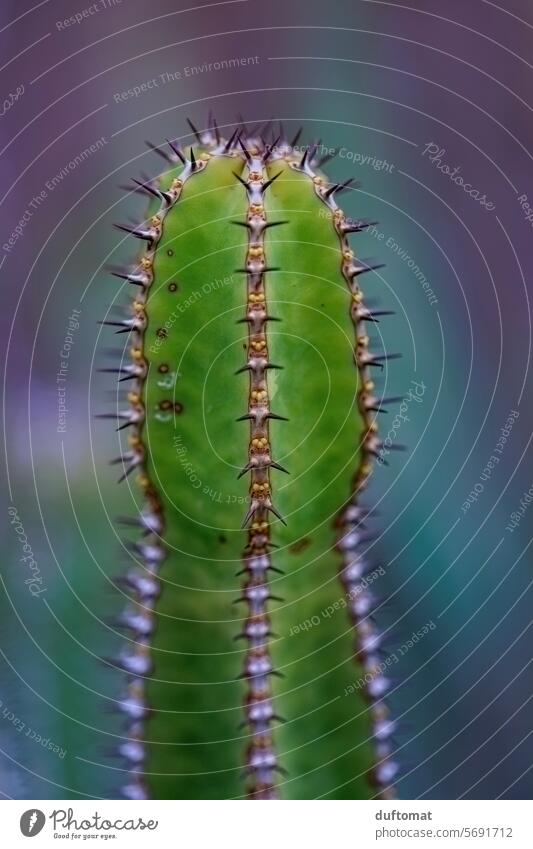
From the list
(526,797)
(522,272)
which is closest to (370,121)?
(522,272)

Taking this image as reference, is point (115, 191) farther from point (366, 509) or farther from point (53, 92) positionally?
point (366, 509)

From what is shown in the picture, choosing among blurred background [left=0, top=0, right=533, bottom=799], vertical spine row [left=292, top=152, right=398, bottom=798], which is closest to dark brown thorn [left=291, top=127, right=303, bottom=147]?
blurred background [left=0, top=0, right=533, bottom=799]

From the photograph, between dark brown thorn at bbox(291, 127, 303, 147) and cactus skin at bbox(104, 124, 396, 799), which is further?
dark brown thorn at bbox(291, 127, 303, 147)

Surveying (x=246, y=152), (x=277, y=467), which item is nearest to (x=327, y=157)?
(x=246, y=152)

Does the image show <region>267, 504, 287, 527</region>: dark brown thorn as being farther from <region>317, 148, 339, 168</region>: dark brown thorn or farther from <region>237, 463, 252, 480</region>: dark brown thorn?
<region>317, 148, 339, 168</region>: dark brown thorn

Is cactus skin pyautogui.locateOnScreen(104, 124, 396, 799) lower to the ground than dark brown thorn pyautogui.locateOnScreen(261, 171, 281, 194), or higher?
lower

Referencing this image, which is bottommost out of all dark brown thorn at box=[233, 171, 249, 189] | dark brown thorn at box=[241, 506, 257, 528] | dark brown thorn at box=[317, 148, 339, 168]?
dark brown thorn at box=[241, 506, 257, 528]
